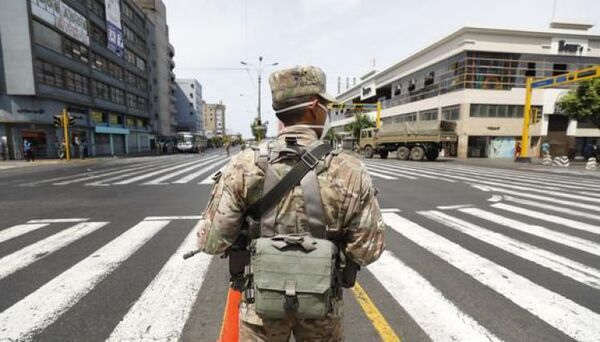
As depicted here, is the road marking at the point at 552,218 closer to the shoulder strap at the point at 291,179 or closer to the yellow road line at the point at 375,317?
the yellow road line at the point at 375,317

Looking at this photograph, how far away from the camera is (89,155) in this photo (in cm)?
3219

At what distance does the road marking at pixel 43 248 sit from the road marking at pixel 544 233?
7.99 metres

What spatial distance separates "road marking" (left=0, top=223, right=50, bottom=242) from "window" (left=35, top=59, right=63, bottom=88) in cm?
2644

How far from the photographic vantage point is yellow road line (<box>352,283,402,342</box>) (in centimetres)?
250

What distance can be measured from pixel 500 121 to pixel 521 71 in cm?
573

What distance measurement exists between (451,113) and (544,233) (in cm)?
2963

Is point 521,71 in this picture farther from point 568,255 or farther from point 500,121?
point 568,255

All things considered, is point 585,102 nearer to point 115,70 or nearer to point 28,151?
point 28,151

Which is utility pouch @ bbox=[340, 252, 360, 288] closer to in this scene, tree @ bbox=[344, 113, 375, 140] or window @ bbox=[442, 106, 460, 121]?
window @ bbox=[442, 106, 460, 121]

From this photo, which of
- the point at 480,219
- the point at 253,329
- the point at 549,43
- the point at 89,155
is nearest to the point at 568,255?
the point at 480,219

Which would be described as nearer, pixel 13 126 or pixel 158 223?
pixel 158 223

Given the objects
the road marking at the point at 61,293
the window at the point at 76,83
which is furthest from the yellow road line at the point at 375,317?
the window at the point at 76,83

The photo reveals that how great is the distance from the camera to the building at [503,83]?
96.7 ft

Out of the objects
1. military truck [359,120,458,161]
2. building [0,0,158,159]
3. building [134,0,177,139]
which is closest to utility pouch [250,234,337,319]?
military truck [359,120,458,161]
